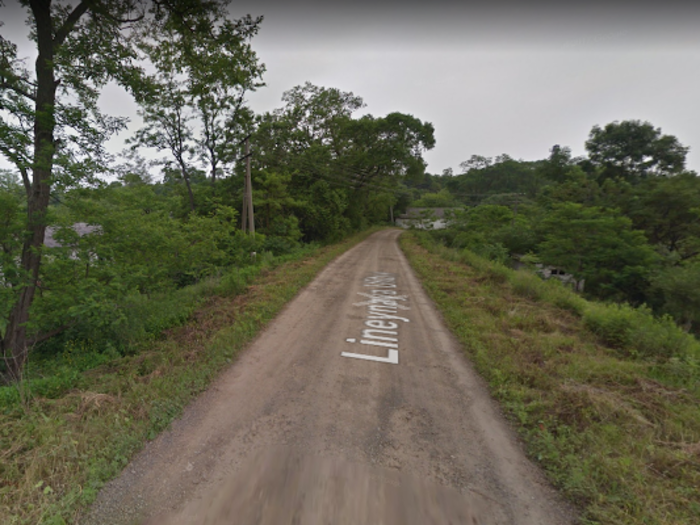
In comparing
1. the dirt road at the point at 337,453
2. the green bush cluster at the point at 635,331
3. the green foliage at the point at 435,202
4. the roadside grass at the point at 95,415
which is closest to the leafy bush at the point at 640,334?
the green bush cluster at the point at 635,331

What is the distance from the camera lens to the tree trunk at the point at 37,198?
15.8 ft

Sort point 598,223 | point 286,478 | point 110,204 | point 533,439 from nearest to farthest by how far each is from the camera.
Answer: point 286,478
point 533,439
point 110,204
point 598,223

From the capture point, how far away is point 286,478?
8.07 ft

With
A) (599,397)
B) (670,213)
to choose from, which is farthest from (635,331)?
(670,213)

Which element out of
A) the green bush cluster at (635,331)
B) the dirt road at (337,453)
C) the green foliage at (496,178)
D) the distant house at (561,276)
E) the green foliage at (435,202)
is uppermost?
the green foliage at (496,178)

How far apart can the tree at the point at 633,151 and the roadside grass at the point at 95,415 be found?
30.4 m

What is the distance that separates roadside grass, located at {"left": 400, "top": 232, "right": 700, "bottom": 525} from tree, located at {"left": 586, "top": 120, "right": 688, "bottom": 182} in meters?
24.1

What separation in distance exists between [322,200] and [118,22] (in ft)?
50.9

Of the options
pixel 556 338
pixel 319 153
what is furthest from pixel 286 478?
pixel 319 153

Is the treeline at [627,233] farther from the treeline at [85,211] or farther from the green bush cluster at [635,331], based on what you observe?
the treeline at [85,211]

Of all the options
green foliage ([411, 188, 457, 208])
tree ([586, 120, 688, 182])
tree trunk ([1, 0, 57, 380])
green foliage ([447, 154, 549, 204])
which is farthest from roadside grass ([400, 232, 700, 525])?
green foliage ([447, 154, 549, 204])

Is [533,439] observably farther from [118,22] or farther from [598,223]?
[598,223]

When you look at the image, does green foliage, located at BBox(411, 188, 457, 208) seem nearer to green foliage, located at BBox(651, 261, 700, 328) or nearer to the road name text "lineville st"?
green foliage, located at BBox(651, 261, 700, 328)

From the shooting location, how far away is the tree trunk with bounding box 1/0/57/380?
15.8 feet
